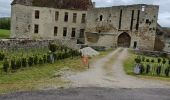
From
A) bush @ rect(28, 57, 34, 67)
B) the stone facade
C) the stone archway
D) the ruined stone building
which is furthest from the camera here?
the stone archway

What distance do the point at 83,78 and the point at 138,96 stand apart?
6.10 m

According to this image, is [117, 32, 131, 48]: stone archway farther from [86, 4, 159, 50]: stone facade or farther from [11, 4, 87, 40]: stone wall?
[11, 4, 87, 40]: stone wall

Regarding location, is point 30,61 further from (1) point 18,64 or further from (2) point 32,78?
(2) point 32,78


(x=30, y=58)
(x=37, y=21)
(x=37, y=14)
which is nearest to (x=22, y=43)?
(x=30, y=58)

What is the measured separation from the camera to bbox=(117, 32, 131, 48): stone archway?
56.4 m

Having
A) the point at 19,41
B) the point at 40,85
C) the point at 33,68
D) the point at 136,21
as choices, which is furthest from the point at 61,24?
the point at 40,85

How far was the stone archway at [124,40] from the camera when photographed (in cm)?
5644

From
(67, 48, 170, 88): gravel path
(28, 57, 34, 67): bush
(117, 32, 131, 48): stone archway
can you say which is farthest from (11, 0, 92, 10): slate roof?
(67, 48, 170, 88): gravel path

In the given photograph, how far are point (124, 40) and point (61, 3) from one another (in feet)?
45.6

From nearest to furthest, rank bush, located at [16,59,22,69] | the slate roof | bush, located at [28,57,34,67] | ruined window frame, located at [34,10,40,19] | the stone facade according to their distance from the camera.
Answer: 1. bush, located at [16,59,22,69]
2. bush, located at [28,57,34,67]
3. the stone facade
4. the slate roof
5. ruined window frame, located at [34,10,40,19]

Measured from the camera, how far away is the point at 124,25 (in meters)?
56.2

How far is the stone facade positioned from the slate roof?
4664 millimetres

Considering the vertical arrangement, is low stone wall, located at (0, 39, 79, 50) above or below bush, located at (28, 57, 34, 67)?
above

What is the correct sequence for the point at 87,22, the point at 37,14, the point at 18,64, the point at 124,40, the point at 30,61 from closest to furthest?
the point at 18,64 < the point at 30,61 < the point at 124,40 < the point at 87,22 < the point at 37,14
